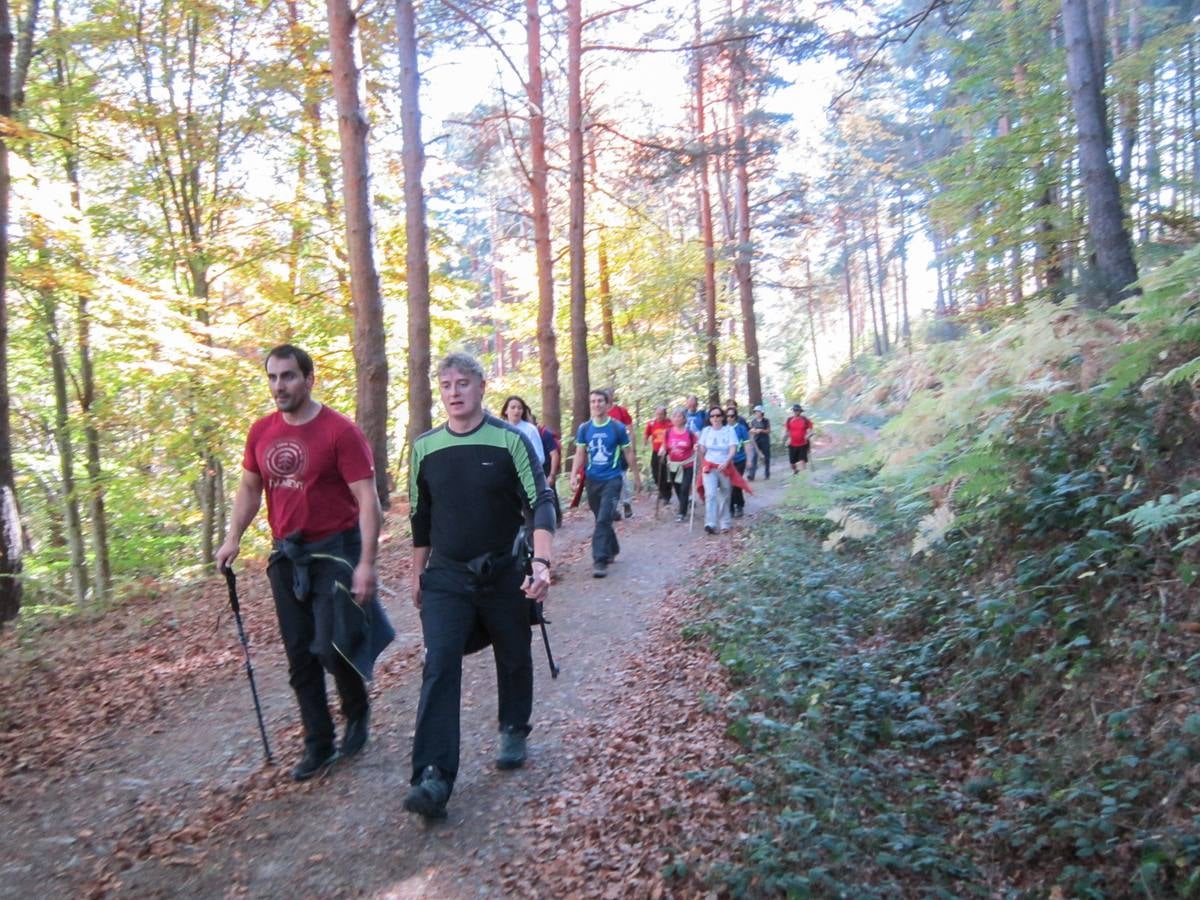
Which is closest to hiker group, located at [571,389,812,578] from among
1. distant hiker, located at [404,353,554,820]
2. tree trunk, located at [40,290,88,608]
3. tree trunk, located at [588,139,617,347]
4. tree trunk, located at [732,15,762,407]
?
distant hiker, located at [404,353,554,820]

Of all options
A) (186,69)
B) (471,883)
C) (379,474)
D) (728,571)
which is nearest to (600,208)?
(186,69)

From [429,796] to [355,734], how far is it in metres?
1.18

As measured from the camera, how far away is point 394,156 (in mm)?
17922

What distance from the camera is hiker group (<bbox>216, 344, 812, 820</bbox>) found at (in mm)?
4371

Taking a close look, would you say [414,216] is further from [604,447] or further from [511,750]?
[511,750]

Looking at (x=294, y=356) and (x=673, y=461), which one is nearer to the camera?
(x=294, y=356)

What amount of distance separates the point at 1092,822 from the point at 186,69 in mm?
18557

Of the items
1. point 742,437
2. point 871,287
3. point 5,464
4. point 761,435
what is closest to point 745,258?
point 761,435

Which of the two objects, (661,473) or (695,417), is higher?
(695,417)

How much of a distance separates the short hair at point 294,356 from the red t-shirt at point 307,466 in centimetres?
25

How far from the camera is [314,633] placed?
4.64 m

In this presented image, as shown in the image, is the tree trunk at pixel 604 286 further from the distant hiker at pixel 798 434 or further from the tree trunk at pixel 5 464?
the tree trunk at pixel 5 464

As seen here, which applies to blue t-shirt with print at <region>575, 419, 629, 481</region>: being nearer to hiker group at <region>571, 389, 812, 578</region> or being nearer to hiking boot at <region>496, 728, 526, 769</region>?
hiker group at <region>571, 389, 812, 578</region>

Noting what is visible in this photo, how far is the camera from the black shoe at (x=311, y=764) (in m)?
4.79
